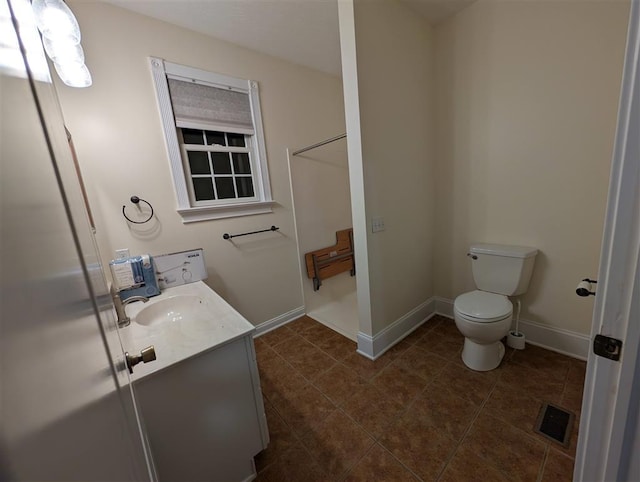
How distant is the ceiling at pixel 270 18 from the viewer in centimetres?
160

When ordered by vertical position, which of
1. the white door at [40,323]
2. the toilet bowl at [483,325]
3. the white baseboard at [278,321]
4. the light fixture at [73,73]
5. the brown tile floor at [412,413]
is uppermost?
the light fixture at [73,73]

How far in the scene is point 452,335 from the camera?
2127 millimetres

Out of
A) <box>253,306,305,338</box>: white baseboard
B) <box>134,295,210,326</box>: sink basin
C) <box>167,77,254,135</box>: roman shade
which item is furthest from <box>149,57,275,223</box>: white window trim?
<box>253,306,305,338</box>: white baseboard

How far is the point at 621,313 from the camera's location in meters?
0.53

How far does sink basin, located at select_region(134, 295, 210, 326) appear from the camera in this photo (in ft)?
4.40

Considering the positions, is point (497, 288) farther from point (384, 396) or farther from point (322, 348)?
point (322, 348)

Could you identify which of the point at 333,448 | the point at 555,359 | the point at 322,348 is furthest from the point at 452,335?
the point at 333,448

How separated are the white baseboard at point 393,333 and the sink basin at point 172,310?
124cm

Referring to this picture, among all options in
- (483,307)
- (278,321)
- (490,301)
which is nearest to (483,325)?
(483,307)

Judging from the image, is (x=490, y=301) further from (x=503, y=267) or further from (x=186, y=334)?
(x=186, y=334)

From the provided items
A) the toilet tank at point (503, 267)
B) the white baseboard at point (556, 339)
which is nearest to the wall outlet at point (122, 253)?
the toilet tank at point (503, 267)

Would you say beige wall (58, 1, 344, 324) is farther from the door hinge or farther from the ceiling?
the door hinge

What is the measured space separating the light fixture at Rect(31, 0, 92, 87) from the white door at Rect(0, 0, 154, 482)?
3.61 feet

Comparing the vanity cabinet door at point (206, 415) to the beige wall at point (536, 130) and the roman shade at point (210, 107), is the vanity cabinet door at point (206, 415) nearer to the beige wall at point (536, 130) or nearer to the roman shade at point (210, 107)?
the roman shade at point (210, 107)
